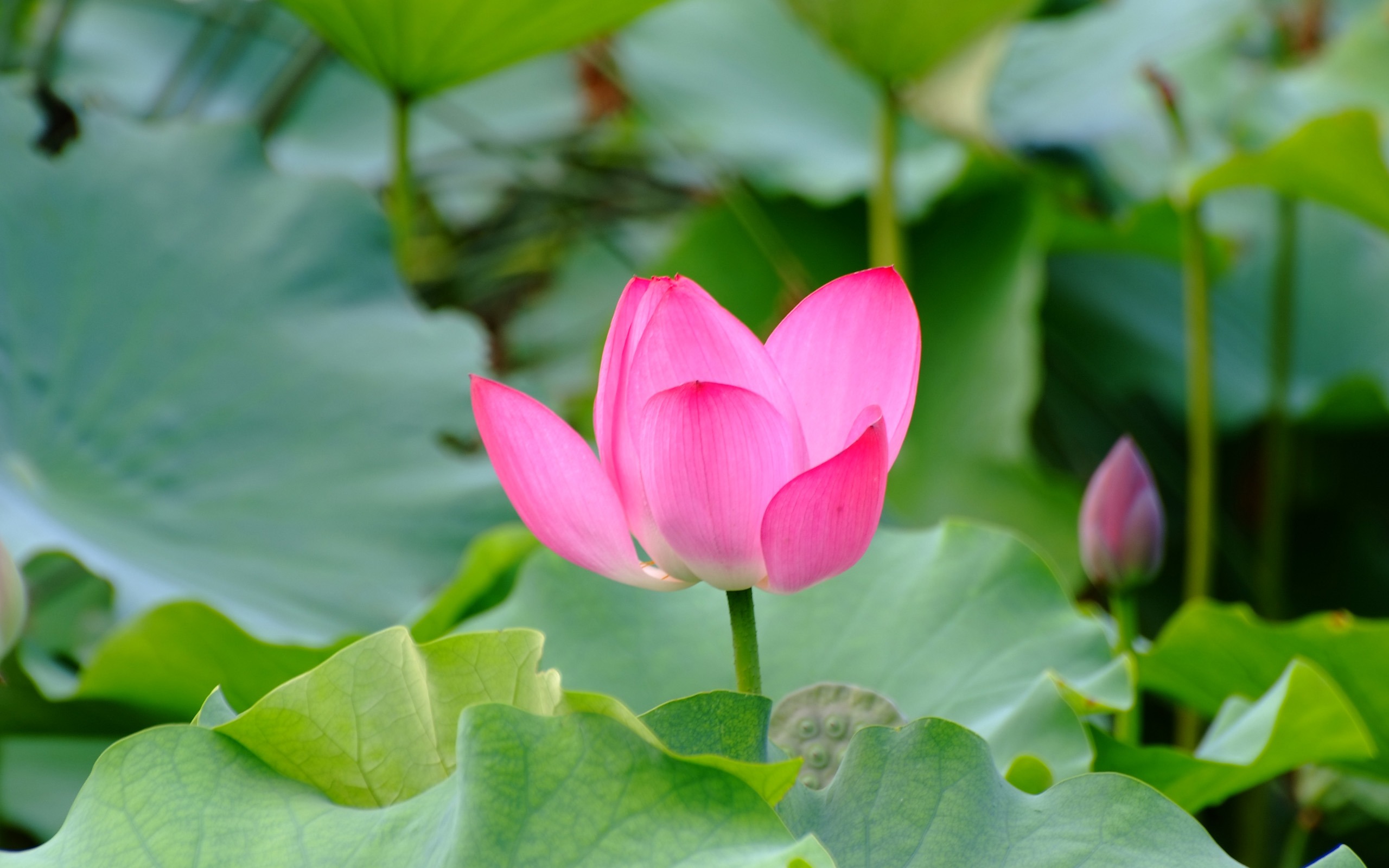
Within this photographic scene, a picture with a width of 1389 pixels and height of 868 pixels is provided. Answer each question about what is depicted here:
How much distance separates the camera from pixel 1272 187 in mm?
894

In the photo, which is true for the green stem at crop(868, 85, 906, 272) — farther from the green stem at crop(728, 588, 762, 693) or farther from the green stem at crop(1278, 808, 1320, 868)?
the green stem at crop(728, 588, 762, 693)

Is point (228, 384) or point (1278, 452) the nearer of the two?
point (228, 384)

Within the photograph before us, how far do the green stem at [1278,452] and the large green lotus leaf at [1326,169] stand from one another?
0.27 meters

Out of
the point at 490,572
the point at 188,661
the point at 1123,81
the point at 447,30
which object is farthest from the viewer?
the point at 1123,81

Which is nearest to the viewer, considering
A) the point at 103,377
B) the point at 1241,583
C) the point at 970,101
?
the point at 103,377

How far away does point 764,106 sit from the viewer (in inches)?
→ 57.3

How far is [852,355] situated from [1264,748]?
245 mm

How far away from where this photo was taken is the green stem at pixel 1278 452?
1142 mm

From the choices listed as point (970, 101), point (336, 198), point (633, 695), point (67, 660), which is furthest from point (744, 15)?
point (633, 695)

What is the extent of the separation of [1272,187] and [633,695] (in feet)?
2.23

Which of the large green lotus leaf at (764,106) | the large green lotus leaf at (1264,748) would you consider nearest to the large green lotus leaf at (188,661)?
the large green lotus leaf at (1264,748)

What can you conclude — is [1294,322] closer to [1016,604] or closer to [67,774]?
[1016,604]

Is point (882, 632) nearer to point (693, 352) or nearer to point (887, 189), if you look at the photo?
point (693, 352)

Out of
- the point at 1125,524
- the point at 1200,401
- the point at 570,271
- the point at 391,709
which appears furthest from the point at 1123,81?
the point at 391,709
